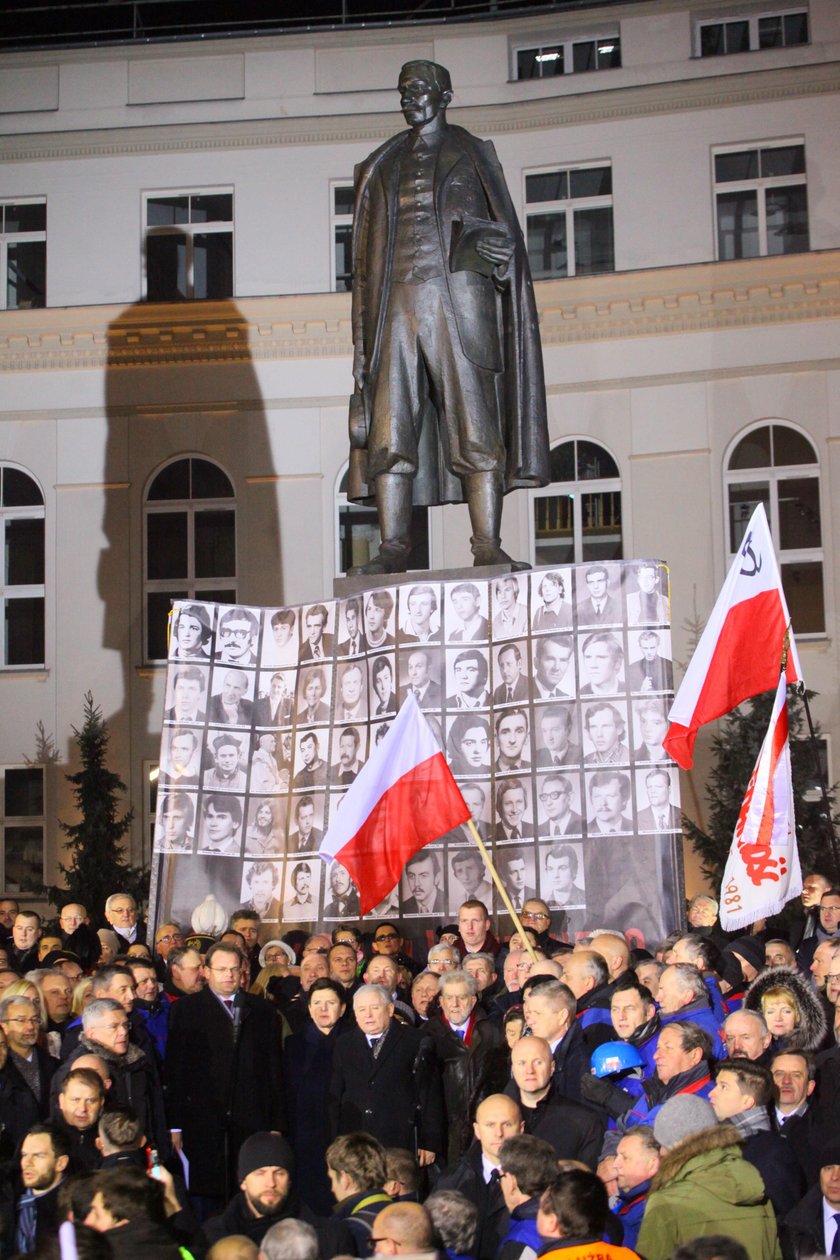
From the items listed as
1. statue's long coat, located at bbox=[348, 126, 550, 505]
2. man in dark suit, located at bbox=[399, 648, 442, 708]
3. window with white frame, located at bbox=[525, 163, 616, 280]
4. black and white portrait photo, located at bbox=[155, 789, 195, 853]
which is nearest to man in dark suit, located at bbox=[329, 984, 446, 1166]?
man in dark suit, located at bbox=[399, 648, 442, 708]

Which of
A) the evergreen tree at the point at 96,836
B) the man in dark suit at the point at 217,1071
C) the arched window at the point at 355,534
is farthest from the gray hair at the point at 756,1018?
the arched window at the point at 355,534

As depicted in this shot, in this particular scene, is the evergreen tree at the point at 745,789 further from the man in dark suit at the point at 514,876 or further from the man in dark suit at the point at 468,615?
the man in dark suit at the point at 514,876

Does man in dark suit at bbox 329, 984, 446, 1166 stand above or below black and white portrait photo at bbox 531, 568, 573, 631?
below

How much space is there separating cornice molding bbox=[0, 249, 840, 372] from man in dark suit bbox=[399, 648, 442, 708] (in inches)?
457

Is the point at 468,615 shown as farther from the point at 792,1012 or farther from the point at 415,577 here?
the point at 792,1012

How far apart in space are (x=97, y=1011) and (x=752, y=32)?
1916 centimetres

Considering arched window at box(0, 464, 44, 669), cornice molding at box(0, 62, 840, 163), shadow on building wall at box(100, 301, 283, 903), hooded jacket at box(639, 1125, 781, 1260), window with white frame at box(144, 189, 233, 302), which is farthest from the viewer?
window with white frame at box(144, 189, 233, 302)

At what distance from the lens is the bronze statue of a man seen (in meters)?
13.7

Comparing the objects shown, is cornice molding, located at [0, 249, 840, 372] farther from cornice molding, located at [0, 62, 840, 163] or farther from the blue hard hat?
the blue hard hat

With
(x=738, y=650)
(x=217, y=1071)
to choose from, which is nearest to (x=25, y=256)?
(x=738, y=650)

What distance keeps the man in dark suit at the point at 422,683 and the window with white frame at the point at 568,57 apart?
45.2 feet

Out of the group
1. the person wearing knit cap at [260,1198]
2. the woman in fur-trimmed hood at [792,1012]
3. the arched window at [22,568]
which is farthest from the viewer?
the arched window at [22,568]

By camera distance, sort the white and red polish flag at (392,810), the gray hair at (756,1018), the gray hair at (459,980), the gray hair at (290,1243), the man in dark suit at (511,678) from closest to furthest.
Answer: the gray hair at (290,1243), the gray hair at (756,1018), the gray hair at (459,980), the white and red polish flag at (392,810), the man in dark suit at (511,678)

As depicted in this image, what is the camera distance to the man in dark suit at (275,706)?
1406 cm
